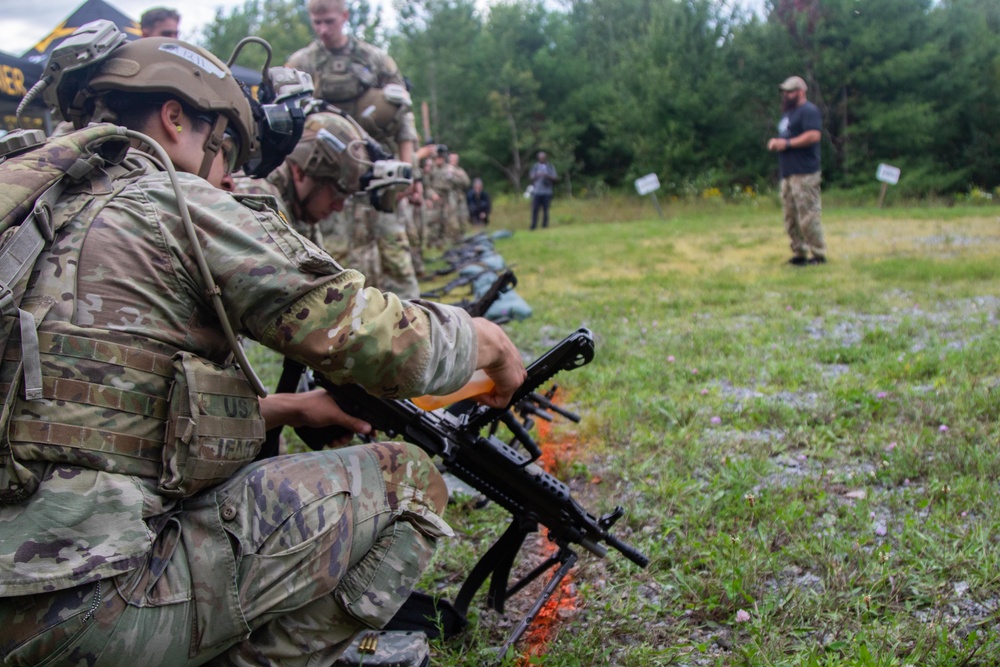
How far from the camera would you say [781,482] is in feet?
11.2

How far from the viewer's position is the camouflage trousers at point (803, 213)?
9.22 m

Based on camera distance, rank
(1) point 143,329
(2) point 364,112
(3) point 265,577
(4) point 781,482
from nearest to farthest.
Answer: (1) point 143,329 → (3) point 265,577 → (4) point 781,482 → (2) point 364,112

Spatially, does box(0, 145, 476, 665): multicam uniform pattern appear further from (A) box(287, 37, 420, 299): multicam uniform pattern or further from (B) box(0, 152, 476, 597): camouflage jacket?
(A) box(287, 37, 420, 299): multicam uniform pattern

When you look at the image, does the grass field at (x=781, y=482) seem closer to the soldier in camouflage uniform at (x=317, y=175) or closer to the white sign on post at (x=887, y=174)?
the soldier in camouflage uniform at (x=317, y=175)

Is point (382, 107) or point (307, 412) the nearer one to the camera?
point (307, 412)

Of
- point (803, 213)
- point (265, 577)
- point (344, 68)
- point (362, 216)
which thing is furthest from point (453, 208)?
point (265, 577)

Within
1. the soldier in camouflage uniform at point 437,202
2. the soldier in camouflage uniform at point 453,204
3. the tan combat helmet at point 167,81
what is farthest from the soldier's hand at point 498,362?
the soldier in camouflage uniform at point 453,204

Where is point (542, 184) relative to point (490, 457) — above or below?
above

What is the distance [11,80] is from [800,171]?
8619mm

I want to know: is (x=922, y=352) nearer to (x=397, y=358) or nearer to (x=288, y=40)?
(x=397, y=358)

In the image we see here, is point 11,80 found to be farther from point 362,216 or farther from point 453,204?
point 453,204

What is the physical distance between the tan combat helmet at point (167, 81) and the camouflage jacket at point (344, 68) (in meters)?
4.95

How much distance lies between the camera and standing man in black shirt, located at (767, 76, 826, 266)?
30.1 feet

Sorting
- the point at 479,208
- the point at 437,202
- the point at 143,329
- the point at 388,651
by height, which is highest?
the point at 143,329
